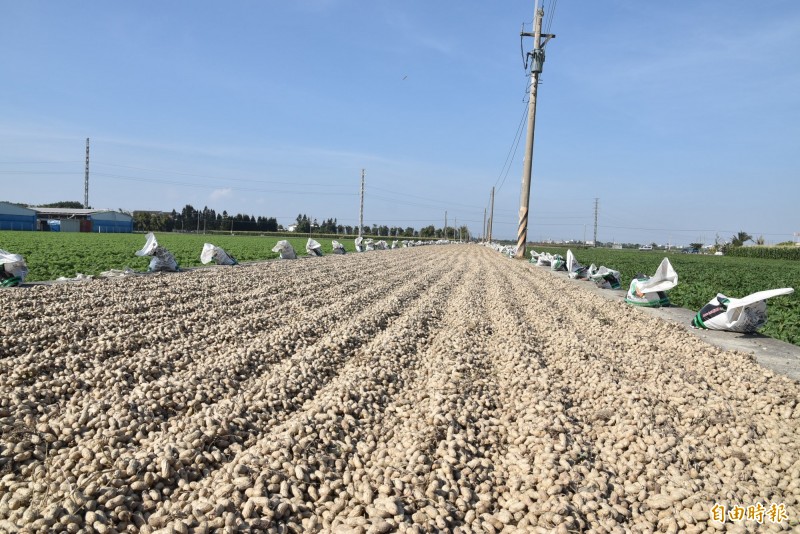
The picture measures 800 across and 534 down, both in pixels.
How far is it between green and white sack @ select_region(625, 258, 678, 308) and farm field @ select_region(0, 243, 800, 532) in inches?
122

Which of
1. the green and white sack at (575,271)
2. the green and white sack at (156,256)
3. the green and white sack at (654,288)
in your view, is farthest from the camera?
the green and white sack at (575,271)

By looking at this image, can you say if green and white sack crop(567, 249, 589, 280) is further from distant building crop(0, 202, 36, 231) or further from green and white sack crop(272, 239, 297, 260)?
distant building crop(0, 202, 36, 231)

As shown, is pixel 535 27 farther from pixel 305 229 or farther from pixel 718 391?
pixel 305 229

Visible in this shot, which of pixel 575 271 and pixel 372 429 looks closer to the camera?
pixel 372 429

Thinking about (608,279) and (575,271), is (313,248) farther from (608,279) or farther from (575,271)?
(608,279)

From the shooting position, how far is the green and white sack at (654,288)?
9211 millimetres

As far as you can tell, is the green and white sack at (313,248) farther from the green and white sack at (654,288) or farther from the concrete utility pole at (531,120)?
the green and white sack at (654,288)

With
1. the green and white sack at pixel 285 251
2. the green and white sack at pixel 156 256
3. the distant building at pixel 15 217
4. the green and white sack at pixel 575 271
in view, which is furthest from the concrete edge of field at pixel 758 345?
the distant building at pixel 15 217

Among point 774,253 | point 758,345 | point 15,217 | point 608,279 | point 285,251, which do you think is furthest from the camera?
point 15,217

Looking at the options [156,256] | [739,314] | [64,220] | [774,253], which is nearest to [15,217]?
[64,220]

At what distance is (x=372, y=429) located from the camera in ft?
→ 11.3

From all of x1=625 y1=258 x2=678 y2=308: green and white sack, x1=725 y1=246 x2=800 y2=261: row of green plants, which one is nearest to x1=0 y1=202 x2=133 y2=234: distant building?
x1=625 y1=258 x2=678 y2=308: green and white sack

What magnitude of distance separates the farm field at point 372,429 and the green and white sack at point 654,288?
3.10 metres

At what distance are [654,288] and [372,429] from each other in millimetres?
7811
